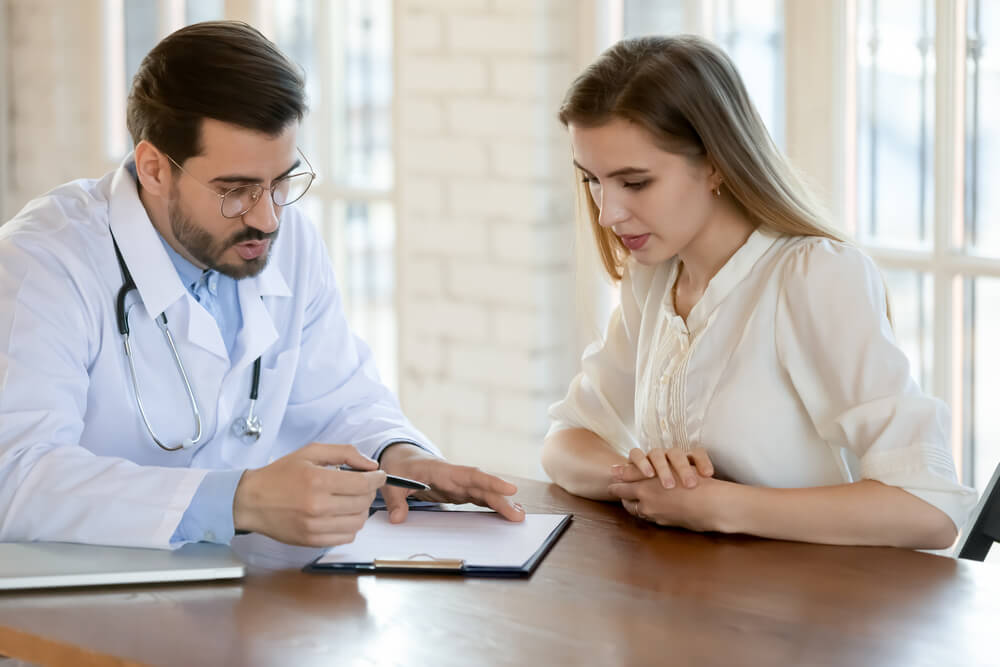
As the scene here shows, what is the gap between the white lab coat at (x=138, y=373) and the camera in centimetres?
156

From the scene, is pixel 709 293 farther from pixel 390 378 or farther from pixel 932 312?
pixel 390 378

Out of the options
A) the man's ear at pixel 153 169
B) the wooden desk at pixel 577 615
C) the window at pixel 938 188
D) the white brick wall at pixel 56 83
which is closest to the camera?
the wooden desk at pixel 577 615

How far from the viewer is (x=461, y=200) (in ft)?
10.4

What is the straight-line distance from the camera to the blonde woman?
61.9 inches

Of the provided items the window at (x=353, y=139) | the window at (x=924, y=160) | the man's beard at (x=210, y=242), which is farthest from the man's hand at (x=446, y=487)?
the window at (x=353, y=139)

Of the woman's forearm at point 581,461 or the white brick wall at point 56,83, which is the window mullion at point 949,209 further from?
the white brick wall at point 56,83

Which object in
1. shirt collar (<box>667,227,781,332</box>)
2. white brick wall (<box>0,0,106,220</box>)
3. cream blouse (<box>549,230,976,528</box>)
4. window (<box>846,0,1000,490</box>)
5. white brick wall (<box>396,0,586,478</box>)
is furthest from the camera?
white brick wall (<box>0,0,106,220</box>)

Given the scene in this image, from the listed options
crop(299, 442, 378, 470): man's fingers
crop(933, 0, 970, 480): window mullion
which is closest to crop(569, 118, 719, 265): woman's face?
crop(299, 442, 378, 470): man's fingers

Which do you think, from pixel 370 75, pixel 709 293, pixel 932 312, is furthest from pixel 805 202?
pixel 370 75

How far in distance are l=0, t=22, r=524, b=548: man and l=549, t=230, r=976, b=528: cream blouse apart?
334 mm

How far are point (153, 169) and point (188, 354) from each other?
301mm

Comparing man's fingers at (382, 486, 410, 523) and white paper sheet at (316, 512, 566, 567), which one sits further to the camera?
man's fingers at (382, 486, 410, 523)

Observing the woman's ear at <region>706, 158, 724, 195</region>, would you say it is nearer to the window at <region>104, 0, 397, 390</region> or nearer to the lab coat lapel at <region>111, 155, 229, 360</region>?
the lab coat lapel at <region>111, 155, 229, 360</region>

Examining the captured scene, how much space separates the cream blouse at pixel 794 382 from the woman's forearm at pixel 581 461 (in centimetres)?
9
